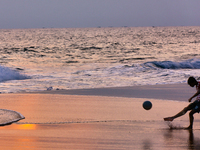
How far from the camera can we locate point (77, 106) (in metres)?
11.8

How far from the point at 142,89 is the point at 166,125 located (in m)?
7.45

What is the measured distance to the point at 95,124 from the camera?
356 inches

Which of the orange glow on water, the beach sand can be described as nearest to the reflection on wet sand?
the beach sand

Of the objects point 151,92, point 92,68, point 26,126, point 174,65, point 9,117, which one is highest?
point 174,65

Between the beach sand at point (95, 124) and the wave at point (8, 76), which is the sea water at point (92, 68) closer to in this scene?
the wave at point (8, 76)

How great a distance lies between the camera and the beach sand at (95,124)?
7168mm

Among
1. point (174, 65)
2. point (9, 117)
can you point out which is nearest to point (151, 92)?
point (9, 117)

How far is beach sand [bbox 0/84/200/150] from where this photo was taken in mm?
7168

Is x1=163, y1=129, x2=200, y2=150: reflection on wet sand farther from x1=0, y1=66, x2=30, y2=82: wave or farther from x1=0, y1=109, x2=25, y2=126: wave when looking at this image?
x1=0, y1=66, x2=30, y2=82: wave

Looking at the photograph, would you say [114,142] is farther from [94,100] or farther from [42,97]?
[42,97]

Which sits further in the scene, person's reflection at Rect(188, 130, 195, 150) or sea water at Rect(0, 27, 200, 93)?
sea water at Rect(0, 27, 200, 93)

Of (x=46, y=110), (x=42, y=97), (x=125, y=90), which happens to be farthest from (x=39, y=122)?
(x=125, y=90)

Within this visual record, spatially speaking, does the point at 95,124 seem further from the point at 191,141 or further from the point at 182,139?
the point at 191,141

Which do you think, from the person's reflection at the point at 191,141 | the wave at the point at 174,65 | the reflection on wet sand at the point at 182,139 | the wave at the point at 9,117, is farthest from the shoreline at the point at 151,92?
the wave at the point at 174,65
